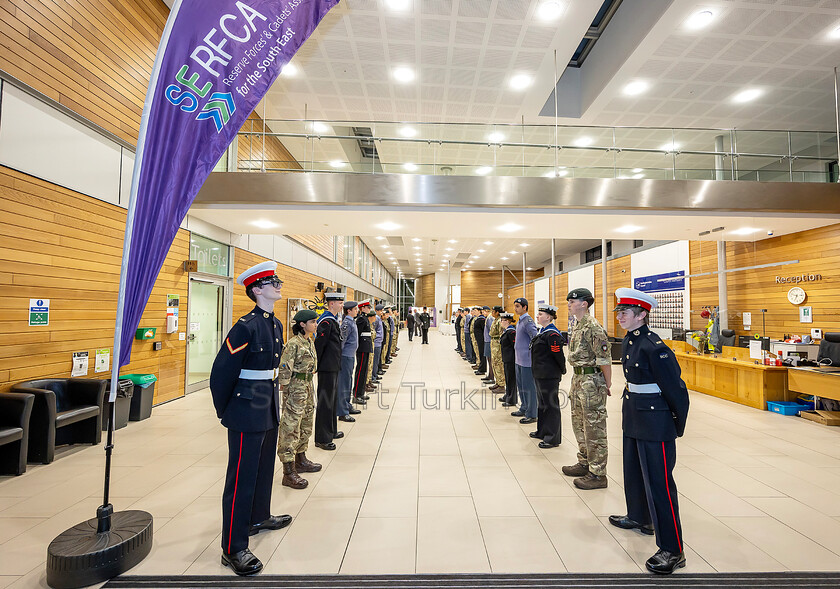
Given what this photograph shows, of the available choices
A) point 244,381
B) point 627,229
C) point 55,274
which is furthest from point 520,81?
point 55,274

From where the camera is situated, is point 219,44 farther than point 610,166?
No

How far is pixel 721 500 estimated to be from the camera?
3.54 meters

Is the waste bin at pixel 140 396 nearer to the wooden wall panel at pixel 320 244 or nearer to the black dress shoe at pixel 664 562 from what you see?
the black dress shoe at pixel 664 562

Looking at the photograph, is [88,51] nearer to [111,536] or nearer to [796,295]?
[111,536]

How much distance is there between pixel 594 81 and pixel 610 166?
95.5 inches

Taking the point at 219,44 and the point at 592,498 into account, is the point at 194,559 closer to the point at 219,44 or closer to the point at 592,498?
the point at 592,498

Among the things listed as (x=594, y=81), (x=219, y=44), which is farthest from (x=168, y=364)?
(x=594, y=81)

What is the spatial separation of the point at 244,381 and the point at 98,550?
127cm

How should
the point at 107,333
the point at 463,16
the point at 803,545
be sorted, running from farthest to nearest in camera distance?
the point at 463,16 → the point at 107,333 → the point at 803,545

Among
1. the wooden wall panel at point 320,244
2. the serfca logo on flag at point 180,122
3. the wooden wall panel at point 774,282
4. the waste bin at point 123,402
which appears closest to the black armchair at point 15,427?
the waste bin at point 123,402

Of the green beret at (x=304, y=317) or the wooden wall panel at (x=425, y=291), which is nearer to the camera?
the green beret at (x=304, y=317)

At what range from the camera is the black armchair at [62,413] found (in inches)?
167

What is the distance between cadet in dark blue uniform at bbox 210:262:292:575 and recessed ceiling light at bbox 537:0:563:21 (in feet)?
21.9

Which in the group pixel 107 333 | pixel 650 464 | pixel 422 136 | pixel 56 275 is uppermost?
pixel 422 136
